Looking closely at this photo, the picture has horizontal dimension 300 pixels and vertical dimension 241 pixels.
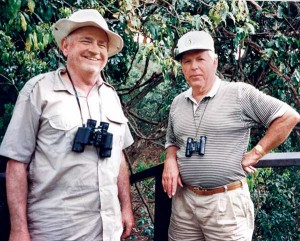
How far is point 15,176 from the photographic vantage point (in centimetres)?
182

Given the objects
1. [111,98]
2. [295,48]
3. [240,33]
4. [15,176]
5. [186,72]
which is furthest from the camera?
[295,48]

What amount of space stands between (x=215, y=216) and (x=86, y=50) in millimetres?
961

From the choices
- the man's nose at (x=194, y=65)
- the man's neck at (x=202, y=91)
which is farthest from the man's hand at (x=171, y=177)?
the man's nose at (x=194, y=65)

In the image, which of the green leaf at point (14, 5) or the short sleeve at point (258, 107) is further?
the green leaf at point (14, 5)

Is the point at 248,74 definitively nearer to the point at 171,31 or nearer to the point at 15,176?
the point at 171,31

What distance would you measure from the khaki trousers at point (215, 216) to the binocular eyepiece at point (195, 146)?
201mm

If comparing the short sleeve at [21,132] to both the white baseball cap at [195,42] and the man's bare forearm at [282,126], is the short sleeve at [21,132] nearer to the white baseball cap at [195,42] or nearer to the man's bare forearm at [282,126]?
the white baseball cap at [195,42]

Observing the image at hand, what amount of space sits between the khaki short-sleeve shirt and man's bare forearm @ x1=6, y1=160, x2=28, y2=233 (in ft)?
0.15

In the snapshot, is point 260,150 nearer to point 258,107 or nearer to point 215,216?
point 258,107

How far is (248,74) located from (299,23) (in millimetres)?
720

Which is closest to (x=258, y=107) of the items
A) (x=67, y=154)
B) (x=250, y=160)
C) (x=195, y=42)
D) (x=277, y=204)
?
(x=250, y=160)

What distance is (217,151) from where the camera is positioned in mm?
2102

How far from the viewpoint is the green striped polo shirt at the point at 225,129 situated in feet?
6.84

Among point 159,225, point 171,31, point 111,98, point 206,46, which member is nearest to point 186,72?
point 206,46
